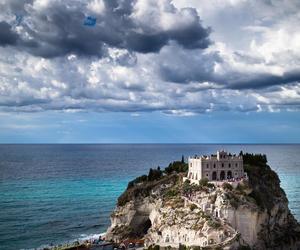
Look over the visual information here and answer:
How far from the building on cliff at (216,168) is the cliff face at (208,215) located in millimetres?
3099

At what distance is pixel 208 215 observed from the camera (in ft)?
249

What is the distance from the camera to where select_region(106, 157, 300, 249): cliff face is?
74.4 metres

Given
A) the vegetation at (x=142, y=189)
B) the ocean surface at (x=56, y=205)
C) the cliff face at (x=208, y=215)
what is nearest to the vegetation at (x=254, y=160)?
the cliff face at (x=208, y=215)

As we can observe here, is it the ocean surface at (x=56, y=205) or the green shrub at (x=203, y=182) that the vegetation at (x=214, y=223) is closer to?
the green shrub at (x=203, y=182)

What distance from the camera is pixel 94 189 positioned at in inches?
5920

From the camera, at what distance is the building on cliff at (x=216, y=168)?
289 feet

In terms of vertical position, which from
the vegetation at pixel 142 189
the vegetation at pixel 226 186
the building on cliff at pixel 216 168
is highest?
the building on cliff at pixel 216 168

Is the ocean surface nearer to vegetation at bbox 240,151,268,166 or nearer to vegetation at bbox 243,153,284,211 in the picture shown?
vegetation at bbox 240,151,268,166

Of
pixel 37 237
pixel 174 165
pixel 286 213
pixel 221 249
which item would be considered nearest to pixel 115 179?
pixel 174 165

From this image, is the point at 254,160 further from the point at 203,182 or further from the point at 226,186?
the point at 226,186

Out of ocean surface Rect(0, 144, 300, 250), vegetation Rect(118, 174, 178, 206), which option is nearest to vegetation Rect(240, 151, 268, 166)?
ocean surface Rect(0, 144, 300, 250)

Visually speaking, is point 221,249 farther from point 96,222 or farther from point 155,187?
point 96,222

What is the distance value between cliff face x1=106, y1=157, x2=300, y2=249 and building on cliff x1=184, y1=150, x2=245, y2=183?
10.2 ft

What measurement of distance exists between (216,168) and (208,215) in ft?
52.8
